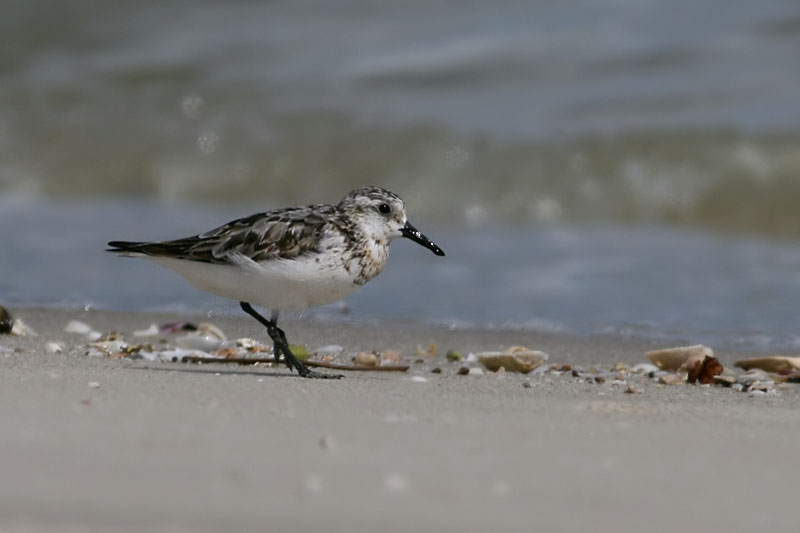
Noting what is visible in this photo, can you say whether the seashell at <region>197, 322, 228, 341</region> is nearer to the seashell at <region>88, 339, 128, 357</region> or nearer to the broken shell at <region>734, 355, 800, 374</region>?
the seashell at <region>88, 339, 128, 357</region>

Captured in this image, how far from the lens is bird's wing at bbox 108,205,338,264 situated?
507cm

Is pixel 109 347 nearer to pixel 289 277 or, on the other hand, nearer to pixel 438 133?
pixel 289 277

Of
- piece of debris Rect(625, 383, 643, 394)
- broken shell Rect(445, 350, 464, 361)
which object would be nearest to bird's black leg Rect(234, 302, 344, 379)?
broken shell Rect(445, 350, 464, 361)

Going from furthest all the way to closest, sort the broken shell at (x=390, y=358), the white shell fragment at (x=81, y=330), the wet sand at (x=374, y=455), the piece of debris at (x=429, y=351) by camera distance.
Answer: the white shell fragment at (x=81, y=330)
the piece of debris at (x=429, y=351)
the broken shell at (x=390, y=358)
the wet sand at (x=374, y=455)

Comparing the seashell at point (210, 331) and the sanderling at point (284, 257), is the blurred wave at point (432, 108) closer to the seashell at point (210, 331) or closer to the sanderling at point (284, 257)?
the seashell at point (210, 331)

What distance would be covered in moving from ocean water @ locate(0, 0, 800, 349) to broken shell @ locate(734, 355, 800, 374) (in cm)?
207

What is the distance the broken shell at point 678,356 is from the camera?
5.33 metres

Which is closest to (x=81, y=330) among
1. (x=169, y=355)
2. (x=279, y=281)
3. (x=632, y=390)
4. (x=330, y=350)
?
(x=169, y=355)

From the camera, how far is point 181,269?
5.23 meters

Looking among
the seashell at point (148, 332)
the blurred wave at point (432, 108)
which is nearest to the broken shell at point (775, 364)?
the seashell at point (148, 332)

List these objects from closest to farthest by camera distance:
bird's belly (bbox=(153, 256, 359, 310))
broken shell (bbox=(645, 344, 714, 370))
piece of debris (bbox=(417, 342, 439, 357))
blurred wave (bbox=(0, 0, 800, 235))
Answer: bird's belly (bbox=(153, 256, 359, 310)) → broken shell (bbox=(645, 344, 714, 370)) → piece of debris (bbox=(417, 342, 439, 357)) → blurred wave (bbox=(0, 0, 800, 235))

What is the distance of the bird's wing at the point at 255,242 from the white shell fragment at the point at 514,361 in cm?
85

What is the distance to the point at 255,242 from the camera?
5.11 meters

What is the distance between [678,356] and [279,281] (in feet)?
5.30
